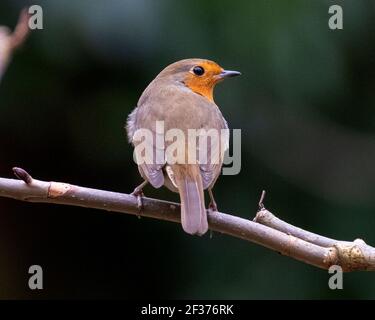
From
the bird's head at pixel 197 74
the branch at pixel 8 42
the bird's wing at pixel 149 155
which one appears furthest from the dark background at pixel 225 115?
the branch at pixel 8 42

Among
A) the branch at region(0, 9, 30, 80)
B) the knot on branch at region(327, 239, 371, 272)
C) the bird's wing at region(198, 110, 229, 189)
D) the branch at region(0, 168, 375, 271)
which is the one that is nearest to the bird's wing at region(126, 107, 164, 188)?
the bird's wing at region(198, 110, 229, 189)

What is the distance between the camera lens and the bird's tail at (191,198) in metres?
3.57

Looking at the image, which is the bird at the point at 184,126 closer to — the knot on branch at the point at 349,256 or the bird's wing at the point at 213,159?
the bird's wing at the point at 213,159

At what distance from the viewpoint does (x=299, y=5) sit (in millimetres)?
5156

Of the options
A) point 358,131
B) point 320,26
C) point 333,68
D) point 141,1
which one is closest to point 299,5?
point 320,26

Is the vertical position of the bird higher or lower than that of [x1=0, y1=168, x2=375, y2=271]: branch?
higher

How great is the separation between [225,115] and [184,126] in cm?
140

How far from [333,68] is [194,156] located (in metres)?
1.88

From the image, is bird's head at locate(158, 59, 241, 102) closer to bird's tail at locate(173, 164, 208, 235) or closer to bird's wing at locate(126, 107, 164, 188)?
bird's wing at locate(126, 107, 164, 188)

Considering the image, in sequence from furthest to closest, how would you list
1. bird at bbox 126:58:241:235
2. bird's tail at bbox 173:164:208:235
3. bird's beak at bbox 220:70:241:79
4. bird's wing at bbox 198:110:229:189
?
1. bird's beak at bbox 220:70:241:79
2. bird's wing at bbox 198:110:229:189
3. bird at bbox 126:58:241:235
4. bird's tail at bbox 173:164:208:235

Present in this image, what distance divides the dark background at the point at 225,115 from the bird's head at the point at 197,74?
0.80 feet

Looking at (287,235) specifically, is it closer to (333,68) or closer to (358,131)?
(333,68)

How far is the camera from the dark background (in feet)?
17.2

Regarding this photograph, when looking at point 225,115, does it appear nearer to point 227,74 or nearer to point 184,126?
point 227,74
